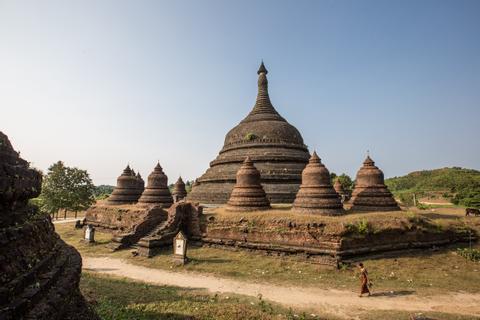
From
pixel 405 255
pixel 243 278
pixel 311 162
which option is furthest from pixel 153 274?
pixel 405 255

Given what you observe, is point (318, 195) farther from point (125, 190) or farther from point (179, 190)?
point (179, 190)

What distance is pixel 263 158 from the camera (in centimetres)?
2391

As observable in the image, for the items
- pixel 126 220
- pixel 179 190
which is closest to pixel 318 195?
pixel 126 220

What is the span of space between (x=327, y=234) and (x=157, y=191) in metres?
14.8

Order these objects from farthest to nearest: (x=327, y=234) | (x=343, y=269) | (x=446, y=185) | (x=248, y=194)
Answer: (x=446, y=185), (x=248, y=194), (x=327, y=234), (x=343, y=269)

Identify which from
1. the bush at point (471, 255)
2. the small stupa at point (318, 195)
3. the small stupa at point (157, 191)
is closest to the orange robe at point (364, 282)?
the small stupa at point (318, 195)

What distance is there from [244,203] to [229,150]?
33.6 feet

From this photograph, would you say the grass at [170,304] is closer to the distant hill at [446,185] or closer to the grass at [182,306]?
the grass at [182,306]

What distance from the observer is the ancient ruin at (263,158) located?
22.5 meters

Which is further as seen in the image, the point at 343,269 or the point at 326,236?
the point at 326,236

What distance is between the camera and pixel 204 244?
16281 mm

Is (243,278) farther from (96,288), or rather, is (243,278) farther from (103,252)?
(103,252)

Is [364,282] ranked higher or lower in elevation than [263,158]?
lower

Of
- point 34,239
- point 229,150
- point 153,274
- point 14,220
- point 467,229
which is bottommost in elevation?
point 153,274
